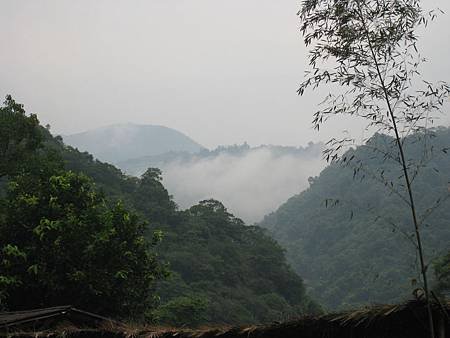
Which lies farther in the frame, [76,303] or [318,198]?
[318,198]

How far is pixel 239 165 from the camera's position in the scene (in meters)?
166

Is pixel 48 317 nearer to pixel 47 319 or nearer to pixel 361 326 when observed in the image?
pixel 47 319

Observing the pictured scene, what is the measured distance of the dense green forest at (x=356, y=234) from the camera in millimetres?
51719

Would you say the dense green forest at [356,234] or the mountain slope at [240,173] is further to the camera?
the mountain slope at [240,173]

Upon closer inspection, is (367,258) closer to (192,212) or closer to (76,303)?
(192,212)

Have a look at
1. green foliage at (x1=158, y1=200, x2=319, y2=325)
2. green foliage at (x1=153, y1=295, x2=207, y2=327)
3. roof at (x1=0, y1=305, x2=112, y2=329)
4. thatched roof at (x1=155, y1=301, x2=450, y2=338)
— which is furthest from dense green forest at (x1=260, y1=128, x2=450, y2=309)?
thatched roof at (x1=155, y1=301, x2=450, y2=338)

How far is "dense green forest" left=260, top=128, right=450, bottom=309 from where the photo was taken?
2036 inches

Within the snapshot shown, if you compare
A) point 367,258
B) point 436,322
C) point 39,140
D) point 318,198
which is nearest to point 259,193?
point 318,198

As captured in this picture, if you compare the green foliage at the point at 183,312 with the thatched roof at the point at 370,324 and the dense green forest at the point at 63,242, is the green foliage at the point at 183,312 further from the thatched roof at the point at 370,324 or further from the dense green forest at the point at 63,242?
the thatched roof at the point at 370,324

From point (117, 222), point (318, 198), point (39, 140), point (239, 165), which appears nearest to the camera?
point (117, 222)

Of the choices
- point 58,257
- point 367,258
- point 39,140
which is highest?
point 39,140

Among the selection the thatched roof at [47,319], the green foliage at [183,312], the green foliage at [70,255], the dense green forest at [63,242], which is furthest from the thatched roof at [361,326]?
the green foliage at [183,312]

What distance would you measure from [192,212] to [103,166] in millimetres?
10788

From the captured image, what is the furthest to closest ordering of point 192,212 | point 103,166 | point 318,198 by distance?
1. point 318,198
2. point 192,212
3. point 103,166
